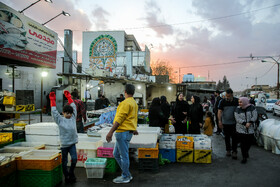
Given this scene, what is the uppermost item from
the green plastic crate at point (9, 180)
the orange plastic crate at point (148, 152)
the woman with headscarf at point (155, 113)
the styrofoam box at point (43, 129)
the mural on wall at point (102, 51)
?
the mural on wall at point (102, 51)

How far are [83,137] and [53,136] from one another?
2.63 ft

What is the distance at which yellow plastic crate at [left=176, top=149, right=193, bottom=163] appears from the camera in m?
5.46

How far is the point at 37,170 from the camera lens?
3.81m

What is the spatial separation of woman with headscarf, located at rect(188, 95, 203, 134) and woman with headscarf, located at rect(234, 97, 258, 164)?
136cm

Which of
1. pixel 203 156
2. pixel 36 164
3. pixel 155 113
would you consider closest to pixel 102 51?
pixel 155 113

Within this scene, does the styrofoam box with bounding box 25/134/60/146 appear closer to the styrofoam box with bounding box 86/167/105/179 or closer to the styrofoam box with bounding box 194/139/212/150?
the styrofoam box with bounding box 86/167/105/179

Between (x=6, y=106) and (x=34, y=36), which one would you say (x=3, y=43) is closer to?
(x=34, y=36)

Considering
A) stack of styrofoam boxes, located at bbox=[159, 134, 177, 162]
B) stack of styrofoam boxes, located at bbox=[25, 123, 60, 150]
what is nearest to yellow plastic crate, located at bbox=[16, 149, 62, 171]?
stack of styrofoam boxes, located at bbox=[25, 123, 60, 150]

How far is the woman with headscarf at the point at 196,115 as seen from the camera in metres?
6.70

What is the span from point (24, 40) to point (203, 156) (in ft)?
22.2

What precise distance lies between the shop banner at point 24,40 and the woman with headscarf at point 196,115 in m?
5.83

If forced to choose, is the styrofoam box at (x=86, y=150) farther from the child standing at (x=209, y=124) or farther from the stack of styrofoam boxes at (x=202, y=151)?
the child standing at (x=209, y=124)

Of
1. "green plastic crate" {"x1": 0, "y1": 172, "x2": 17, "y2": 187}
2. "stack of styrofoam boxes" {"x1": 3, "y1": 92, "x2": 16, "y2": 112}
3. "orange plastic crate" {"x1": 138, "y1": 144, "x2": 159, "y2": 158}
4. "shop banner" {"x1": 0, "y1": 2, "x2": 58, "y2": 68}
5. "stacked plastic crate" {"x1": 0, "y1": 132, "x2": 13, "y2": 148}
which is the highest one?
"shop banner" {"x1": 0, "y1": 2, "x2": 58, "y2": 68}

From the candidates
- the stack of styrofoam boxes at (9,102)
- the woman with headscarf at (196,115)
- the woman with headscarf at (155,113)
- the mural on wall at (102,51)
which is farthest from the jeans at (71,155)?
the mural on wall at (102,51)
